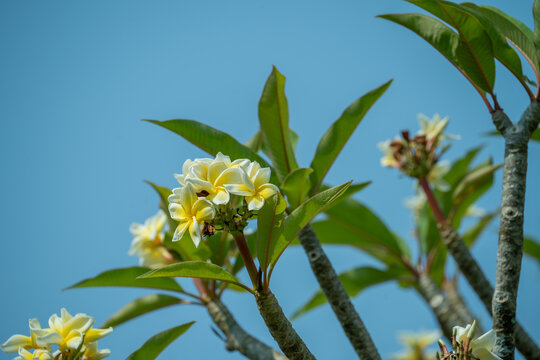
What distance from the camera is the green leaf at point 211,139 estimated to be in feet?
6.19

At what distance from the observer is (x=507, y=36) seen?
1991 mm

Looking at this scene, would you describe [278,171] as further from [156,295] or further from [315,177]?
[156,295]

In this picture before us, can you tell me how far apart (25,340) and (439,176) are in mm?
2252

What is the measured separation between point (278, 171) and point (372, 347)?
0.73 meters

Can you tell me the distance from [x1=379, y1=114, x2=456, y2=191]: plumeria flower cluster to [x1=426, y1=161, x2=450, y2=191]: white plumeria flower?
72 millimetres

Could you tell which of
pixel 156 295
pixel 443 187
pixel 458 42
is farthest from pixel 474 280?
pixel 156 295

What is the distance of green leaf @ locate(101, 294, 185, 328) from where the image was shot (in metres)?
2.30

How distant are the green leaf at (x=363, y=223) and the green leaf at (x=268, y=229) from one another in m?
1.48

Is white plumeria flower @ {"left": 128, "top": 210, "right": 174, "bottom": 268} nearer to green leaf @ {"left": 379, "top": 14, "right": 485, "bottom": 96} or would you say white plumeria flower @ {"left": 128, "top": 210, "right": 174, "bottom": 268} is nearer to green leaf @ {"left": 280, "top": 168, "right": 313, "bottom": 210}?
green leaf @ {"left": 280, "top": 168, "right": 313, "bottom": 210}

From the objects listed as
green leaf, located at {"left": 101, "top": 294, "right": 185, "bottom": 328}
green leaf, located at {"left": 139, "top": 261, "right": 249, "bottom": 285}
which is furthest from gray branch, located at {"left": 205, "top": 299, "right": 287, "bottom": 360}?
green leaf, located at {"left": 139, "top": 261, "right": 249, "bottom": 285}

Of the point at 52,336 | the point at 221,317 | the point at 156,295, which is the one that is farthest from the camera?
the point at 156,295

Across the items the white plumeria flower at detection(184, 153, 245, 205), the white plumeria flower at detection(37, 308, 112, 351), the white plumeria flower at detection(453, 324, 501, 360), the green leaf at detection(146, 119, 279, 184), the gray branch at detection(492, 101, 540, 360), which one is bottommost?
the white plumeria flower at detection(453, 324, 501, 360)

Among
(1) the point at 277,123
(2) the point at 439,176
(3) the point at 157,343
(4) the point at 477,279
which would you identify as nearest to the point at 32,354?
(3) the point at 157,343

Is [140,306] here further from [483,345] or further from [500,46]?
[500,46]
